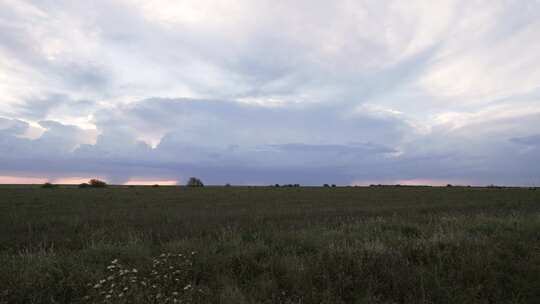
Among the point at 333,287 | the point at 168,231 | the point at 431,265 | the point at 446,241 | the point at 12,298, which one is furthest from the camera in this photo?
the point at 168,231

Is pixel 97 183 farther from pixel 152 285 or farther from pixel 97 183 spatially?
pixel 152 285

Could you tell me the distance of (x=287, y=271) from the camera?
20.0ft

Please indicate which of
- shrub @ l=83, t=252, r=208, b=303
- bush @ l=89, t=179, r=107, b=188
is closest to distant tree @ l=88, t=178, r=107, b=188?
bush @ l=89, t=179, r=107, b=188

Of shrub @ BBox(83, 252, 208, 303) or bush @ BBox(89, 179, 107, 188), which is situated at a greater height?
bush @ BBox(89, 179, 107, 188)

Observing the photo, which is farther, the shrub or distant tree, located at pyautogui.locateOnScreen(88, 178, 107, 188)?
distant tree, located at pyautogui.locateOnScreen(88, 178, 107, 188)

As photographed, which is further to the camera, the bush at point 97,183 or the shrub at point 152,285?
the bush at point 97,183

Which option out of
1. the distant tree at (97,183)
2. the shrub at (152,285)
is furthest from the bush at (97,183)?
the shrub at (152,285)

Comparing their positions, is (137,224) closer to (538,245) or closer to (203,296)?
(203,296)

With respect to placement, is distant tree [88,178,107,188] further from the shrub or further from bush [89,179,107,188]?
the shrub

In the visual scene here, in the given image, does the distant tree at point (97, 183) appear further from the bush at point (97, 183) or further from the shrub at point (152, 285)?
the shrub at point (152, 285)

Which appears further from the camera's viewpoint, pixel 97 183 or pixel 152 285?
pixel 97 183

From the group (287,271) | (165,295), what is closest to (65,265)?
→ (165,295)

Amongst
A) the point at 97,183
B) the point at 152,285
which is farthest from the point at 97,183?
the point at 152,285

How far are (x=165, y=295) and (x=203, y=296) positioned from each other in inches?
24.1
